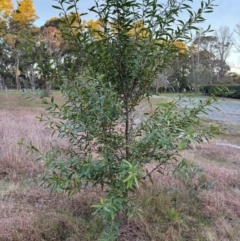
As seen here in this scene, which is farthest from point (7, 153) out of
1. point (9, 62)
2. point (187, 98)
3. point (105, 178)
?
point (9, 62)

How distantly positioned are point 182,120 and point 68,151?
29.6 inches

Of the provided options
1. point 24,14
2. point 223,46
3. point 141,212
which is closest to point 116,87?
point 141,212

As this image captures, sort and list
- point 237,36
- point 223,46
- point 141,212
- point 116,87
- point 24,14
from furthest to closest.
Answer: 1. point 223,46
2. point 237,36
3. point 24,14
4. point 141,212
5. point 116,87

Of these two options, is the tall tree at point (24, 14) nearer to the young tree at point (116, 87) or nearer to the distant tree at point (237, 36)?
the young tree at point (116, 87)

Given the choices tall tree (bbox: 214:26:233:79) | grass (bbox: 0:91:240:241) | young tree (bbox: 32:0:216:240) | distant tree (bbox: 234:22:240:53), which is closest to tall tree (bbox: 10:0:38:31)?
grass (bbox: 0:91:240:241)

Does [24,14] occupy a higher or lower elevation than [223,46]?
lower

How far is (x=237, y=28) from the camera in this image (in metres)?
24.8

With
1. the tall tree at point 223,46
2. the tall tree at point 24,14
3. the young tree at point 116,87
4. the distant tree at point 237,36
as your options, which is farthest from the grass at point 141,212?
the tall tree at point 223,46

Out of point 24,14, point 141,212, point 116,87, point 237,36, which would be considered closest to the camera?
point 116,87

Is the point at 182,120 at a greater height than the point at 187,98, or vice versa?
the point at 187,98

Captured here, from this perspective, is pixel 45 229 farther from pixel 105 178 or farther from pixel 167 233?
pixel 167 233

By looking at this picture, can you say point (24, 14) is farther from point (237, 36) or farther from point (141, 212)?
point (237, 36)

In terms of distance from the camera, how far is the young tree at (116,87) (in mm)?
1381

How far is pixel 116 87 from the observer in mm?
1586
